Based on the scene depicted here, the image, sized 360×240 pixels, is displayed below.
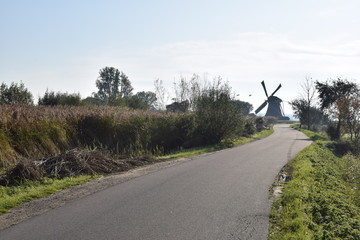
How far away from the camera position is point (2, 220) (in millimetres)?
6668

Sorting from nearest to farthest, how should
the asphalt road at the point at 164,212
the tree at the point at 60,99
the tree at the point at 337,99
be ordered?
1. the asphalt road at the point at 164,212
2. the tree at the point at 60,99
3. the tree at the point at 337,99

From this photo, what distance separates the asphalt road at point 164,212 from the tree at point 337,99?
32221mm

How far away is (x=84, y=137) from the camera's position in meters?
17.3

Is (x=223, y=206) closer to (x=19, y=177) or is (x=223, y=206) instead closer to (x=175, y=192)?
(x=175, y=192)

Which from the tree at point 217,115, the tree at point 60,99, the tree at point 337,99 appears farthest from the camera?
the tree at point 337,99

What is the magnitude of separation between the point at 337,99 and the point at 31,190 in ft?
137

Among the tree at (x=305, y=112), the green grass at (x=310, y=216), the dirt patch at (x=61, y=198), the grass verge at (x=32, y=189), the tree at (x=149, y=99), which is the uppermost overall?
the tree at (x=149, y=99)

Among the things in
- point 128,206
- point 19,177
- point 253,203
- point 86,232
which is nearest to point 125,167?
point 19,177

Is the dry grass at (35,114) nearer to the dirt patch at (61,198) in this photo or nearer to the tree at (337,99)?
the dirt patch at (61,198)

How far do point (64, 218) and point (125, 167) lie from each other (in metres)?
6.76

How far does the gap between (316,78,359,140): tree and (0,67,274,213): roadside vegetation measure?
17.1 meters

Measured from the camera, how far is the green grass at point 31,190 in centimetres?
782

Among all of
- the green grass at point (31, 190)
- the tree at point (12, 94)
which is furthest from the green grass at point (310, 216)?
the tree at point (12, 94)

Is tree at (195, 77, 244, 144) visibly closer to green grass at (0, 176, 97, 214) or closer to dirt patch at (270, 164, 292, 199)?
dirt patch at (270, 164, 292, 199)
